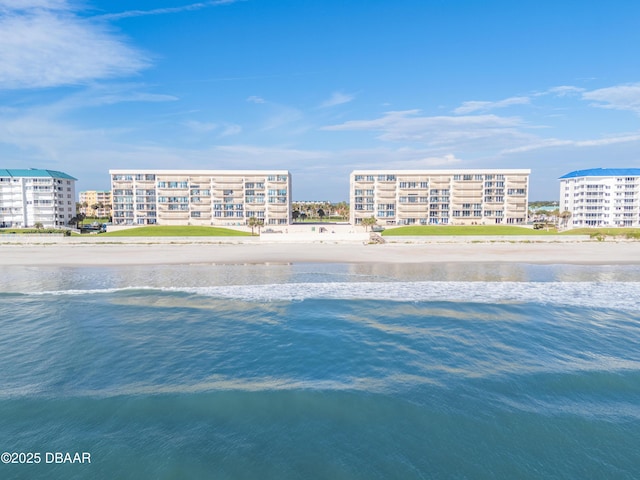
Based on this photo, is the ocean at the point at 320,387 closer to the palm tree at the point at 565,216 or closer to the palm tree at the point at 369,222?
the palm tree at the point at 369,222

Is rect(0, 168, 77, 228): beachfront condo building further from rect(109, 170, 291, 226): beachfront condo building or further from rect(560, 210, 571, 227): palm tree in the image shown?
rect(560, 210, 571, 227): palm tree

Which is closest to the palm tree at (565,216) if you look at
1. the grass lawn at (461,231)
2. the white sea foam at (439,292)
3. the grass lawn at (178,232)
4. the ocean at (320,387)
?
the grass lawn at (461,231)

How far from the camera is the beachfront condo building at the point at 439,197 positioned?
109500 mm

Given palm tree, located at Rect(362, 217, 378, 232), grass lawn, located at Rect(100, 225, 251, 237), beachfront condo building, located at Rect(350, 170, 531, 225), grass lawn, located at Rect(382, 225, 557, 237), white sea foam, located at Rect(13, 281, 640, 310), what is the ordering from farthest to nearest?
beachfront condo building, located at Rect(350, 170, 531, 225) < palm tree, located at Rect(362, 217, 378, 232) < grass lawn, located at Rect(382, 225, 557, 237) < grass lawn, located at Rect(100, 225, 251, 237) < white sea foam, located at Rect(13, 281, 640, 310)

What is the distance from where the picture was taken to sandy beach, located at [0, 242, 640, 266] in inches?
1990

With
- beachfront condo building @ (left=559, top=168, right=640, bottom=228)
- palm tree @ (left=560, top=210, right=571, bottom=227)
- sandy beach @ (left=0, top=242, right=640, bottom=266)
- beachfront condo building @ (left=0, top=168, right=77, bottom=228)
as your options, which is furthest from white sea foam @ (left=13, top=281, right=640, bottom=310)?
beachfront condo building @ (left=559, top=168, right=640, bottom=228)

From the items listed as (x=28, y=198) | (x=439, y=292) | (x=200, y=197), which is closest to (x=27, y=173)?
(x=28, y=198)

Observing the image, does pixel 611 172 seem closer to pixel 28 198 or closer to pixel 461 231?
pixel 461 231

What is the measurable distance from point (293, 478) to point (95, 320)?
59.7 ft

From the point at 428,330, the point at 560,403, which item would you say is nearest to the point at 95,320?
the point at 428,330

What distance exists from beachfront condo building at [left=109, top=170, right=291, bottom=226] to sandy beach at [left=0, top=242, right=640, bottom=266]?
135 ft

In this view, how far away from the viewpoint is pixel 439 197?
11081cm

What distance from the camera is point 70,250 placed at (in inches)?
2438

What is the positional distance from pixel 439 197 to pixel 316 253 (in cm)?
6453
